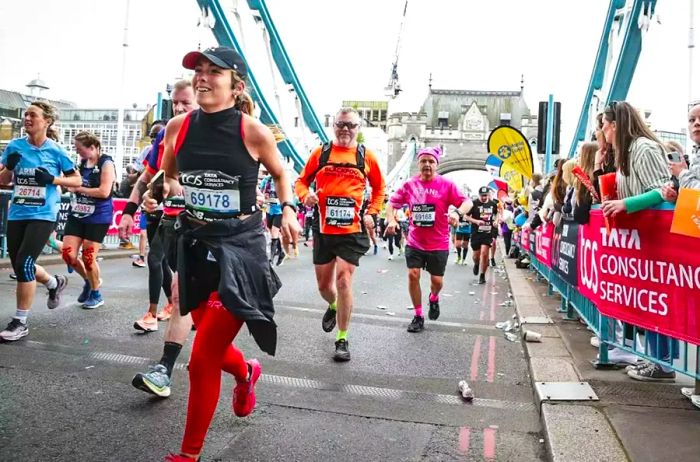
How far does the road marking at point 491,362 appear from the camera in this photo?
4410mm

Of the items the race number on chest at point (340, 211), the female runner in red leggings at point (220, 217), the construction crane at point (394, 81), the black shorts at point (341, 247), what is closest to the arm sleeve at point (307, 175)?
the race number on chest at point (340, 211)

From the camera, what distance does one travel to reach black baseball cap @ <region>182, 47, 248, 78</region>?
104 inches

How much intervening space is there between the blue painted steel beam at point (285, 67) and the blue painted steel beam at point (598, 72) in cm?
1787

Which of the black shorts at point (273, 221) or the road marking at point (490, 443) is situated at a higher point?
the black shorts at point (273, 221)

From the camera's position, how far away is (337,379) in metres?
4.11

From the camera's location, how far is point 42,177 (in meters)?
4.89

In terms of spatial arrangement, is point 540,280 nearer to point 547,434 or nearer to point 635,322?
point 635,322

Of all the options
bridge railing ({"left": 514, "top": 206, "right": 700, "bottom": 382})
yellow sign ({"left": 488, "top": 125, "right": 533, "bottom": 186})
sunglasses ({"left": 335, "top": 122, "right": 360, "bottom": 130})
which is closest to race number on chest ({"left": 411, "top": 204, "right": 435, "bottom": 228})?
sunglasses ({"left": 335, "top": 122, "right": 360, "bottom": 130})

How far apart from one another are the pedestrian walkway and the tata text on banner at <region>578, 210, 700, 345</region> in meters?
0.41

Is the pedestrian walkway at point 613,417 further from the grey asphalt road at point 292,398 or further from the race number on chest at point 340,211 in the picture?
the race number on chest at point 340,211

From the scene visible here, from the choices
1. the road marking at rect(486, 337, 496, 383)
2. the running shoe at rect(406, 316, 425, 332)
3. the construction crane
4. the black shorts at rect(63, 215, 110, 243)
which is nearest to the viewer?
the road marking at rect(486, 337, 496, 383)

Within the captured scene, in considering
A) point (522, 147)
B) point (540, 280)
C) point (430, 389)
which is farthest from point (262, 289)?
point (522, 147)

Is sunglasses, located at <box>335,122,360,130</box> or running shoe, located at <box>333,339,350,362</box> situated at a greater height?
sunglasses, located at <box>335,122,360,130</box>

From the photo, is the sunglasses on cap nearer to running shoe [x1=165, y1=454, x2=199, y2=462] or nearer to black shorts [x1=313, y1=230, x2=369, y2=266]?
black shorts [x1=313, y1=230, x2=369, y2=266]
